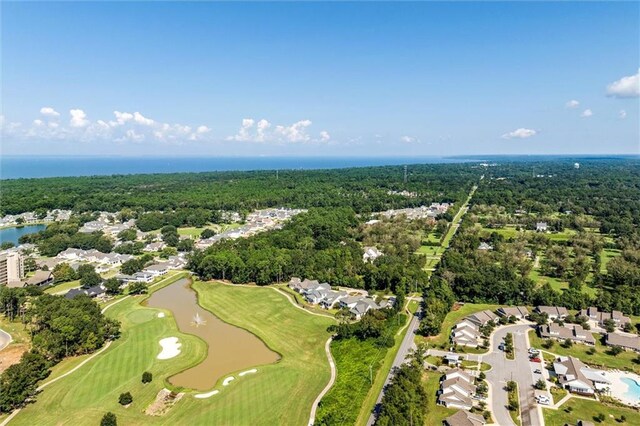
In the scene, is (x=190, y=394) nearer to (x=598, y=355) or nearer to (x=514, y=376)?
(x=514, y=376)

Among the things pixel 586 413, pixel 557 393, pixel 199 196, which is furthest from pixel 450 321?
pixel 199 196

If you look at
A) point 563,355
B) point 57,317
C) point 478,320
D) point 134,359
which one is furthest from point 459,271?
point 57,317

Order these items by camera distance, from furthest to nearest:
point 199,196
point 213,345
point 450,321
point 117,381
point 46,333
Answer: point 199,196 → point 450,321 → point 213,345 → point 46,333 → point 117,381

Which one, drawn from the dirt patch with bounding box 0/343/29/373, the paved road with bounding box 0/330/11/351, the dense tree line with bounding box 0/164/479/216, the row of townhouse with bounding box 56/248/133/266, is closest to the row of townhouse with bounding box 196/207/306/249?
the dense tree line with bounding box 0/164/479/216

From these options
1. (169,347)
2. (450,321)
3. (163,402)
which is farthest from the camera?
(450,321)

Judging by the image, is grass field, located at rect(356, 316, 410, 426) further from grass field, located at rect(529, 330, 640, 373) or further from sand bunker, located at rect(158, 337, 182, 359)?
sand bunker, located at rect(158, 337, 182, 359)

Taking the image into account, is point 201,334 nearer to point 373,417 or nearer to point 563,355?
point 373,417

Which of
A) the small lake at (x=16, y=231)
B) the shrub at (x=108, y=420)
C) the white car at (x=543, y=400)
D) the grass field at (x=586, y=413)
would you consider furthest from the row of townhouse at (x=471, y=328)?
the small lake at (x=16, y=231)
